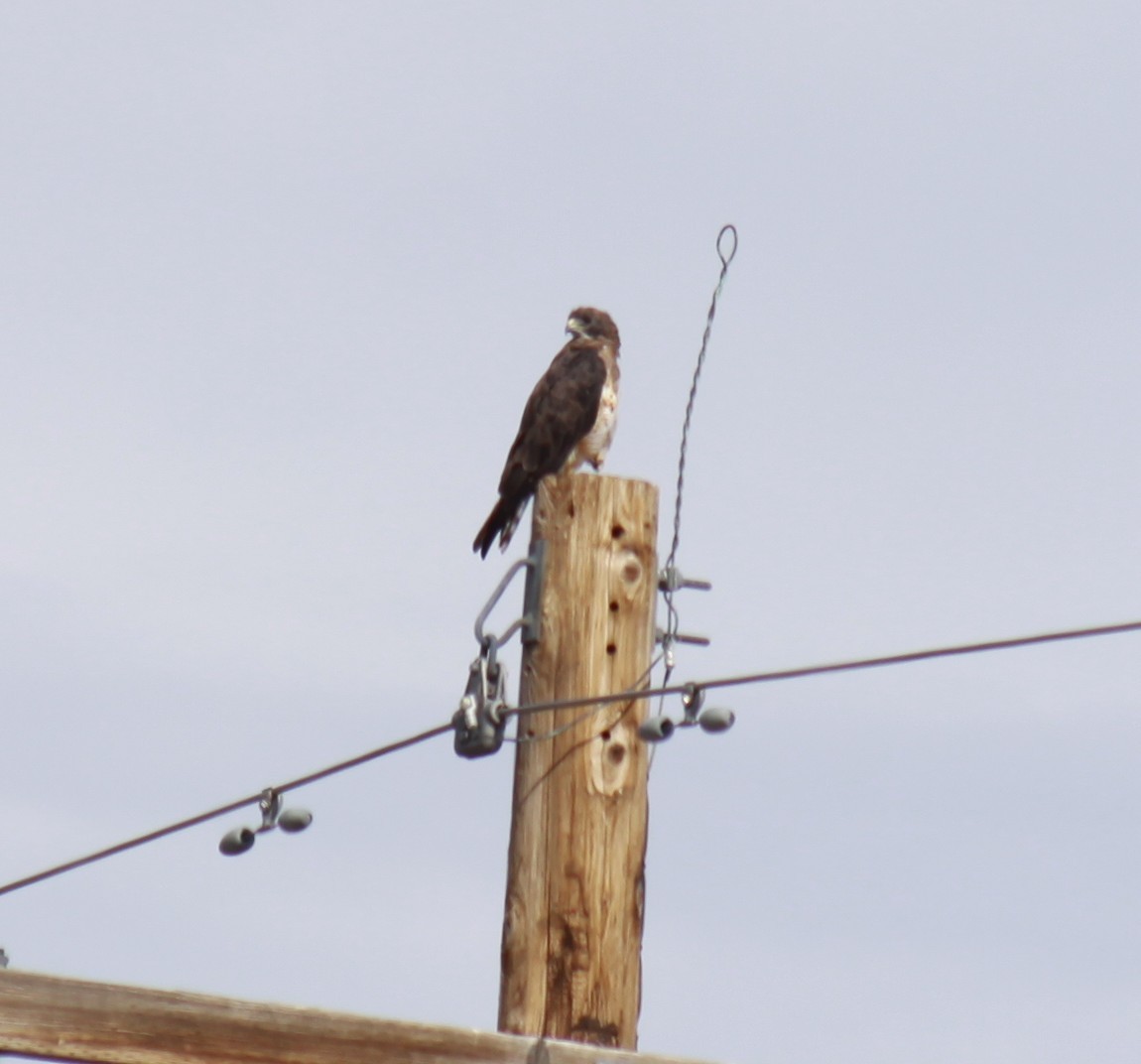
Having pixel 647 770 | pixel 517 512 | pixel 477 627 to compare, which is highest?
pixel 517 512

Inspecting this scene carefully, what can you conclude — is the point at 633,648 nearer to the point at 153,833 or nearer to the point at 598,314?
the point at 153,833

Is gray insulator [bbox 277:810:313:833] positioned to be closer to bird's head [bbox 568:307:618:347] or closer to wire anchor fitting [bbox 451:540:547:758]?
wire anchor fitting [bbox 451:540:547:758]

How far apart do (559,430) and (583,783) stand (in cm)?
523

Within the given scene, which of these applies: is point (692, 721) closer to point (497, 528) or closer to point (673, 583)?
point (673, 583)

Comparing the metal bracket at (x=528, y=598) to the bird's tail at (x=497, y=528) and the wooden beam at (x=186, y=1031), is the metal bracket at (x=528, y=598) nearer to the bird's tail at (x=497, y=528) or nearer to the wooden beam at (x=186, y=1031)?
the wooden beam at (x=186, y=1031)

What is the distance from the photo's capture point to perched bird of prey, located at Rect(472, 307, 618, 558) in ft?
32.4

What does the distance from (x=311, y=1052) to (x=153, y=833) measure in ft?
4.22

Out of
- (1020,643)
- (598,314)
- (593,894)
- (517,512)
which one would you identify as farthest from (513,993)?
(598,314)

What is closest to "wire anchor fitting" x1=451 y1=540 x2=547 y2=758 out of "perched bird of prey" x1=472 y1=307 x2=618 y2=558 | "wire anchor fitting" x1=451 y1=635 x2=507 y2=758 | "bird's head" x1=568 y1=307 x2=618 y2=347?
"wire anchor fitting" x1=451 y1=635 x2=507 y2=758

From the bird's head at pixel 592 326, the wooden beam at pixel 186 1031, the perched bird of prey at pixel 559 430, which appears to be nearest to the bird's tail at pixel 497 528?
the perched bird of prey at pixel 559 430

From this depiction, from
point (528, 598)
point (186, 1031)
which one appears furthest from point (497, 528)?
point (186, 1031)

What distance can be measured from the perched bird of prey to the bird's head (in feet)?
1.76

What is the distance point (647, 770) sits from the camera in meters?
5.64

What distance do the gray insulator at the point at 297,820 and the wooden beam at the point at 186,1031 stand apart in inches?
40.6
